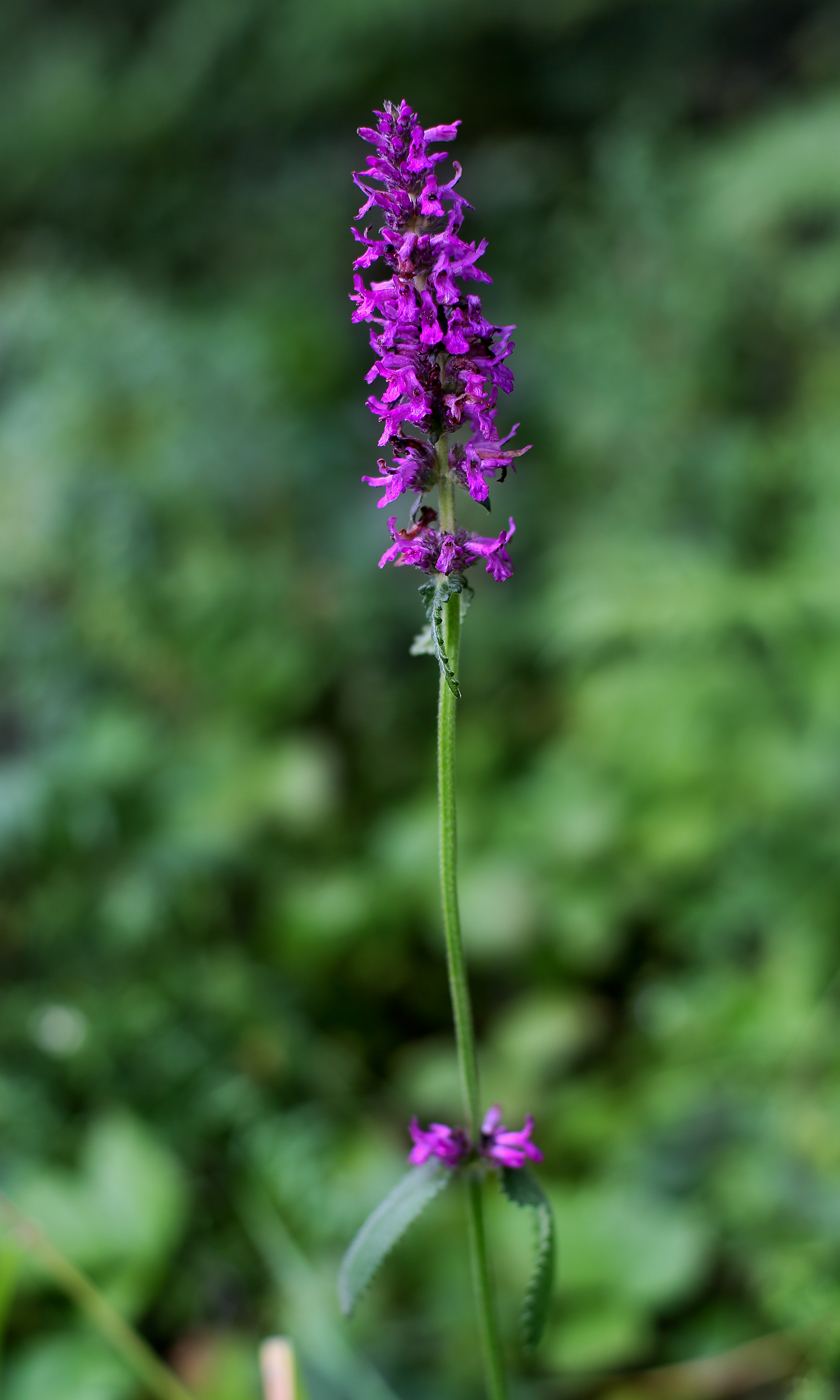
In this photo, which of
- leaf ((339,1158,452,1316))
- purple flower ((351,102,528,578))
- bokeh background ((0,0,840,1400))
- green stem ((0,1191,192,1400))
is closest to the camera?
purple flower ((351,102,528,578))

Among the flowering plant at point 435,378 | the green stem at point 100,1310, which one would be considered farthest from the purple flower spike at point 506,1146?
the green stem at point 100,1310

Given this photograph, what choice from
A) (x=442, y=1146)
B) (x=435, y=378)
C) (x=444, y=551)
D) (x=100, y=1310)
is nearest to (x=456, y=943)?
(x=442, y=1146)

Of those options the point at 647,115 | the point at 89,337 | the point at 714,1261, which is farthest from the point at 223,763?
the point at 647,115

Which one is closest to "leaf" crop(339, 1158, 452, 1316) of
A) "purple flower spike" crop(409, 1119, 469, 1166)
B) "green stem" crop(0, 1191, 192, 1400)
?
"purple flower spike" crop(409, 1119, 469, 1166)

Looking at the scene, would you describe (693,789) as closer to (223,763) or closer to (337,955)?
(337,955)

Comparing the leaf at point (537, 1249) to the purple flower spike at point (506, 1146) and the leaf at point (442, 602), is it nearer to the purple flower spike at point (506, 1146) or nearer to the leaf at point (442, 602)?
the purple flower spike at point (506, 1146)

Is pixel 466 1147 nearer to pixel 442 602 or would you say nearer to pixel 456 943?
pixel 456 943

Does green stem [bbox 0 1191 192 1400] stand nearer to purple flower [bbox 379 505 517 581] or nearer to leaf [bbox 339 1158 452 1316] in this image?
leaf [bbox 339 1158 452 1316]
